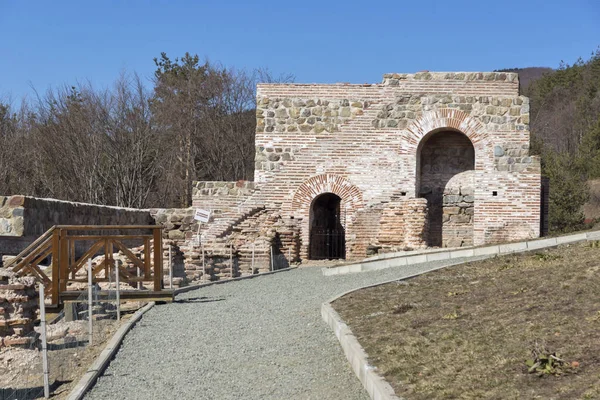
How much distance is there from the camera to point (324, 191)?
22.6 m

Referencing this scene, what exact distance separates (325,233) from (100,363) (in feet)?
51.4

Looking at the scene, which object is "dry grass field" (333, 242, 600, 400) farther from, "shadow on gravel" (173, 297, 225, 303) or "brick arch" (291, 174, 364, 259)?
"brick arch" (291, 174, 364, 259)

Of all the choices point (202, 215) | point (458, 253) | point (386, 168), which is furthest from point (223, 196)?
point (458, 253)

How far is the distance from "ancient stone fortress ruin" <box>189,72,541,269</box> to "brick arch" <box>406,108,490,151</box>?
0.09ft

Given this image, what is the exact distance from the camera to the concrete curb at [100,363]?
7434 millimetres

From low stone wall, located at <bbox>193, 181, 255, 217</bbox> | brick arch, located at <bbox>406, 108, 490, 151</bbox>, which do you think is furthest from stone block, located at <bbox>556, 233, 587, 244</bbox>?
low stone wall, located at <bbox>193, 181, 255, 217</bbox>

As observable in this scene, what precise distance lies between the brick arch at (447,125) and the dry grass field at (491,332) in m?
10.5

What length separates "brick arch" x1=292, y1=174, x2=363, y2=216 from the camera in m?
22.5

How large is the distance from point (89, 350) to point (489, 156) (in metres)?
15.1

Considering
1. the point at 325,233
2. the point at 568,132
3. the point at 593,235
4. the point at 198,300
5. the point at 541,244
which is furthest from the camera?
the point at 568,132

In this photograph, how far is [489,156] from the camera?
22266mm

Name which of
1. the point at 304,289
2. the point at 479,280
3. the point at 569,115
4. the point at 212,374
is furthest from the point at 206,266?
the point at 569,115

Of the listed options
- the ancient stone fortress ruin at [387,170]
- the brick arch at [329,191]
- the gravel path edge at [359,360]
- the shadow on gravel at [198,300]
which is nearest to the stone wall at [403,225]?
the ancient stone fortress ruin at [387,170]

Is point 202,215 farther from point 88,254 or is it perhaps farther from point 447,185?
point 88,254
